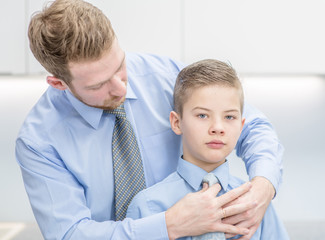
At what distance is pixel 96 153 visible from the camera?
4.27ft

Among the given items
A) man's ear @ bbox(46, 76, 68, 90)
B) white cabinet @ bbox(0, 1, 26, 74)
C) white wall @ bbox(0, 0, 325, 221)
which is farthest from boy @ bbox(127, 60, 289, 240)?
white cabinet @ bbox(0, 1, 26, 74)

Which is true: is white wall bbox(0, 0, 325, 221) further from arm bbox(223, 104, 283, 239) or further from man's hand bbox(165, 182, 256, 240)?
man's hand bbox(165, 182, 256, 240)

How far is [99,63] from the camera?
116 centimetres

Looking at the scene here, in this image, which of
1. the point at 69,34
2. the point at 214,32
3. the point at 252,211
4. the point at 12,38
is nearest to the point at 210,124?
the point at 252,211

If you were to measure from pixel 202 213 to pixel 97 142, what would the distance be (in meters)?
0.37

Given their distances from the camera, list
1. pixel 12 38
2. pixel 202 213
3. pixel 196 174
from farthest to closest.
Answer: pixel 12 38, pixel 196 174, pixel 202 213

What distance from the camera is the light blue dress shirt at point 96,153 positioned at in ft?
3.96

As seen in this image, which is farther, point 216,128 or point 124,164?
point 124,164

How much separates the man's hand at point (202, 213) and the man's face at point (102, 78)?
330mm

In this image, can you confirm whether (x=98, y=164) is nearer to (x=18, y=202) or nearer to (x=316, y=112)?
(x=18, y=202)

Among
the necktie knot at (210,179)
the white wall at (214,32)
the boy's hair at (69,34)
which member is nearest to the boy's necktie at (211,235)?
the necktie knot at (210,179)

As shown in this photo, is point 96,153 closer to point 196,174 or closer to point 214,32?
point 196,174

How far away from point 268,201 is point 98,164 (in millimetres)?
469

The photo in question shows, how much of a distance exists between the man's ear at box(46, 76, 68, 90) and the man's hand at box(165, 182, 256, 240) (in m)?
0.44
